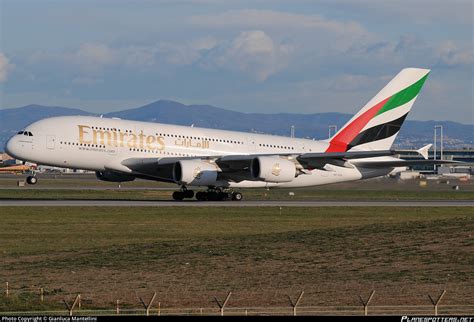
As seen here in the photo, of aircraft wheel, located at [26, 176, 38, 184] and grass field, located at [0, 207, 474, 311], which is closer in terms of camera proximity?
grass field, located at [0, 207, 474, 311]

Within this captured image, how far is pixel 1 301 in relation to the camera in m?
25.2

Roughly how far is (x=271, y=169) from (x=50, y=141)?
12708 mm

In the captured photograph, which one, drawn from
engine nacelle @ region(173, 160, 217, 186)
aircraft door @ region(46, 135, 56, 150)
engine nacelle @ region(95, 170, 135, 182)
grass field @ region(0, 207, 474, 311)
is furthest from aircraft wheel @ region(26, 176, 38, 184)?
grass field @ region(0, 207, 474, 311)

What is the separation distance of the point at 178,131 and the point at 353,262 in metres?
31.0

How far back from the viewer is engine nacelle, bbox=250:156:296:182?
6031cm

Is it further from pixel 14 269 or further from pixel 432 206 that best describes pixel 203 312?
pixel 432 206

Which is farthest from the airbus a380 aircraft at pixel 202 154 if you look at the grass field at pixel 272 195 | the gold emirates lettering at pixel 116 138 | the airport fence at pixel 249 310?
the airport fence at pixel 249 310

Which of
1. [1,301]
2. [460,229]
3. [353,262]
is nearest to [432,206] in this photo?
[460,229]

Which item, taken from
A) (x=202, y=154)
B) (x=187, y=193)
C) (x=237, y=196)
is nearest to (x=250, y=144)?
(x=237, y=196)

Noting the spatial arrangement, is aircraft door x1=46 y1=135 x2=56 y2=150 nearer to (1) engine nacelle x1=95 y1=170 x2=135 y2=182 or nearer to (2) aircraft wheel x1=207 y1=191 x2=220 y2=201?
(1) engine nacelle x1=95 y1=170 x2=135 y2=182

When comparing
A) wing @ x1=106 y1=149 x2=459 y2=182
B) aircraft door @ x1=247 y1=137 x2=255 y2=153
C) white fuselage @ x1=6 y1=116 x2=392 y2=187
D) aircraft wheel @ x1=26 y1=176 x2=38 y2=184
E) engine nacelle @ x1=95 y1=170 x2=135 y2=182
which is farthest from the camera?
aircraft door @ x1=247 y1=137 x2=255 y2=153

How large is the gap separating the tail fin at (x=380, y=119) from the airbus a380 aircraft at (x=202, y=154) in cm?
7

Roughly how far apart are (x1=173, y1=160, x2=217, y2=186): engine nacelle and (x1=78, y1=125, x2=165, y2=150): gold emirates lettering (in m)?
2.20

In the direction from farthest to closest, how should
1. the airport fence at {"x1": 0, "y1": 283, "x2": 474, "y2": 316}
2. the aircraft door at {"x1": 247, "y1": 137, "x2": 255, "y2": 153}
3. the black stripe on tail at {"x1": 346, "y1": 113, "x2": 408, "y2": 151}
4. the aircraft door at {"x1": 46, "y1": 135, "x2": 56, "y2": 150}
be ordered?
1. the black stripe on tail at {"x1": 346, "y1": 113, "x2": 408, "y2": 151}
2. the aircraft door at {"x1": 247, "y1": 137, "x2": 255, "y2": 153}
3. the aircraft door at {"x1": 46, "y1": 135, "x2": 56, "y2": 150}
4. the airport fence at {"x1": 0, "y1": 283, "x2": 474, "y2": 316}
